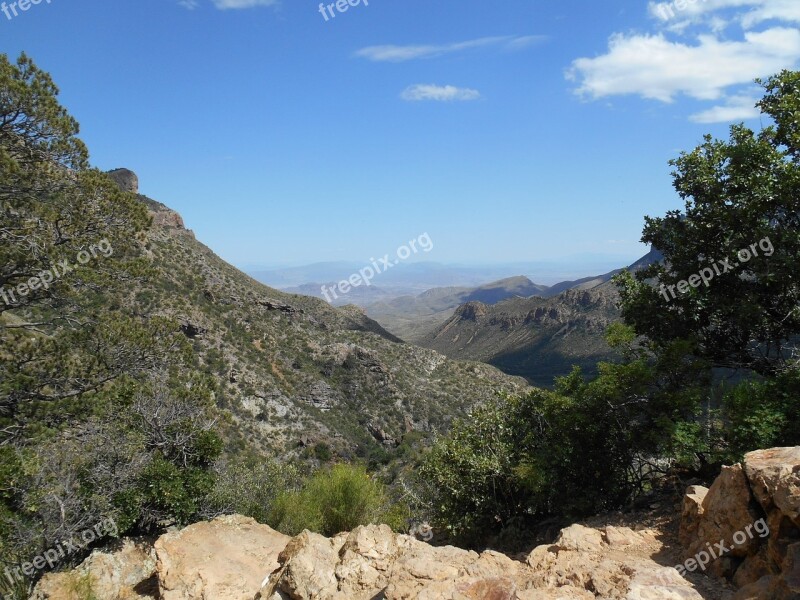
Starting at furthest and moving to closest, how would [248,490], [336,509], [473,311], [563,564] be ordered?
1. [473,311]
2. [248,490]
3. [336,509]
4. [563,564]

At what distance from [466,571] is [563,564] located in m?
1.48

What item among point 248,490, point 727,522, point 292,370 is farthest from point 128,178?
point 727,522

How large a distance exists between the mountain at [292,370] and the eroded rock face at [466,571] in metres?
27.8

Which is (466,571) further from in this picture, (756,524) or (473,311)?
(473,311)

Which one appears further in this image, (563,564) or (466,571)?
(563,564)

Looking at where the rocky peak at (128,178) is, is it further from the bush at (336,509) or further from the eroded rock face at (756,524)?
the eroded rock face at (756,524)

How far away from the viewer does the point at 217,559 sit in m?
10.3

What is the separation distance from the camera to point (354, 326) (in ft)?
262

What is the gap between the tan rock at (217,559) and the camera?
30.6 feet

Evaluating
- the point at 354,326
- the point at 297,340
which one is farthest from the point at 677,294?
the point at 354,326

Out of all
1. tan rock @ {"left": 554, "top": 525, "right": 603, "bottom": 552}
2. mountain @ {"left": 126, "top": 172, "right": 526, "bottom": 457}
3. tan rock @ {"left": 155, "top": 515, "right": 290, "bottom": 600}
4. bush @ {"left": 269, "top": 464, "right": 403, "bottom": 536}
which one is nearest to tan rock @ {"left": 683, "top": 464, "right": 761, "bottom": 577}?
tan rock @ {"left": 554, "top": 525, "right": 603, "bottom": 552}

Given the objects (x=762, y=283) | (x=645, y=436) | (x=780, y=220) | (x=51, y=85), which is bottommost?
(x=645, y=436)

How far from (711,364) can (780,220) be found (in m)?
3.50

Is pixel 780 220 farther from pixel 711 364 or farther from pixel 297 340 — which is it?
pixel 297 340
